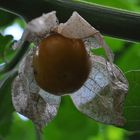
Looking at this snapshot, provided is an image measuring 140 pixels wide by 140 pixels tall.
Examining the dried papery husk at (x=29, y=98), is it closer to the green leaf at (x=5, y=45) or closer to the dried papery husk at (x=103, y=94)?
the dried papery husk at (x=103, y=94)

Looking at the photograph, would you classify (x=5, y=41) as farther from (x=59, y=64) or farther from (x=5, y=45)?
(x=59, y=64)

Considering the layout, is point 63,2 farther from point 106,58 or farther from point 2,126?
point 2,126

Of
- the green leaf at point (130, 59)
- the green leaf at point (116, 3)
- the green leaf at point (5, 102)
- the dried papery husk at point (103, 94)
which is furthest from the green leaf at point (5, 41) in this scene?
the green leaf at point (130, 59)

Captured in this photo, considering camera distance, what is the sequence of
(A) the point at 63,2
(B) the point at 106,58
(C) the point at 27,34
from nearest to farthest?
1. (C) the point at 27,34
2. (A) the point at 63,2
3. (B) the point at 106,58

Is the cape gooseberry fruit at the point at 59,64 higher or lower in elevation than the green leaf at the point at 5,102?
higher

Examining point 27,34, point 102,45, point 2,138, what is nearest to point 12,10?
point 27,34

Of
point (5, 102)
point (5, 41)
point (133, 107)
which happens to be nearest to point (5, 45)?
point (5, 41)
